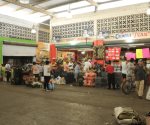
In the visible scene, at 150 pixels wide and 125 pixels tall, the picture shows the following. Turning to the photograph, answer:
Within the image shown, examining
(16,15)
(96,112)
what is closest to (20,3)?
(16,15)

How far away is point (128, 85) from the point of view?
12.1m

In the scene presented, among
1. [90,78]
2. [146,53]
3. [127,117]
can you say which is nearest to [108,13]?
[146,53]

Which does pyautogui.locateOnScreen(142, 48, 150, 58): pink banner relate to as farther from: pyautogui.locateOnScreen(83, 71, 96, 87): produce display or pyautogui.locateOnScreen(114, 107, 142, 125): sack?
pyautogui.locateOnScreen(114, 107, 142, 125): sack

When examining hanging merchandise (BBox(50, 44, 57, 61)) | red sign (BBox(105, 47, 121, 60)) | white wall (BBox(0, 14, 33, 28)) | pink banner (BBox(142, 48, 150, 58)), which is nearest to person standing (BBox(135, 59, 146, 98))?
pink banner (BBox(142, 48, 150, 58))

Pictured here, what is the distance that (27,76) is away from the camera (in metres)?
16.0

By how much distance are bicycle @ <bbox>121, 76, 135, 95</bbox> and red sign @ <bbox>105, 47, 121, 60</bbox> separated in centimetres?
455

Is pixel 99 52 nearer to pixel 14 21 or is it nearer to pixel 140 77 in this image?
pixel 140 77

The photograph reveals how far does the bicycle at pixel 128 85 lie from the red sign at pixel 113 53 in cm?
455

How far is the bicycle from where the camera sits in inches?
471

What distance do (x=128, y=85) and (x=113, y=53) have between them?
5201 millimetres

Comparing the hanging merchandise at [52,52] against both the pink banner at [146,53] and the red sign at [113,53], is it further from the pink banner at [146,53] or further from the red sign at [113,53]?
the pink banner at [146,53]

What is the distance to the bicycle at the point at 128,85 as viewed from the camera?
471 inches

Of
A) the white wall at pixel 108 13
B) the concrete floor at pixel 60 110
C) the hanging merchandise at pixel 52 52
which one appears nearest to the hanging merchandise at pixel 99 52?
the white wall at pixel 108 13

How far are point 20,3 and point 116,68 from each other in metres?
8.69
